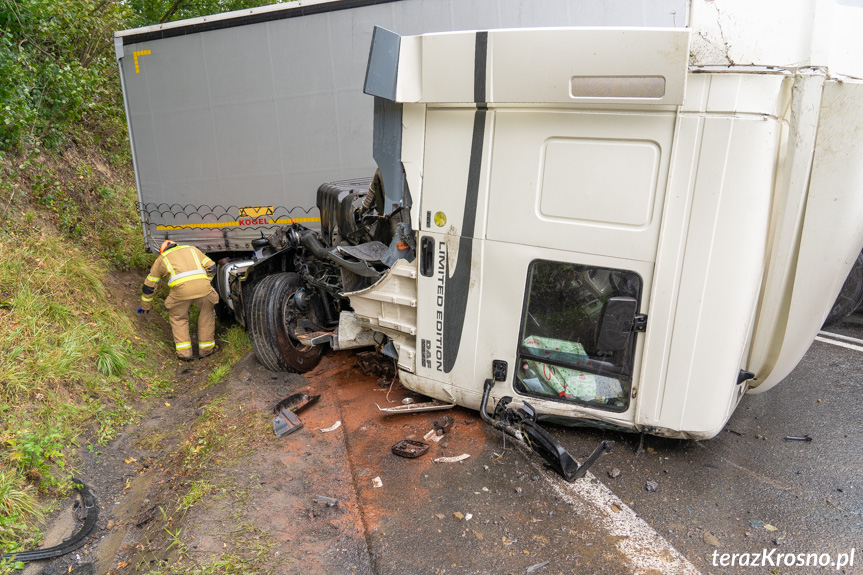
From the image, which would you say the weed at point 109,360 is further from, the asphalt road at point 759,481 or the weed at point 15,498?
the asphalt road at point 759,481

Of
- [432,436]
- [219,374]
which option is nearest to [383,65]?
[432,436]

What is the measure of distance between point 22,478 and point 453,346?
2.73 meters

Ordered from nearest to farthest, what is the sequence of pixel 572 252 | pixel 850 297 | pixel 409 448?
1. pixel 572 252
2. pixel 409 448
3. pixel 850 297

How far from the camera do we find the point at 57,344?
4.95 metres

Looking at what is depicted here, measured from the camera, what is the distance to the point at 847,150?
9.21ft

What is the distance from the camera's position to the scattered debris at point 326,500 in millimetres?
3270

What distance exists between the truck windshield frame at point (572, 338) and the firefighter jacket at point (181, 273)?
4.09 m

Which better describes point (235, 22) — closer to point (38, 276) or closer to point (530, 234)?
point (38, 276)

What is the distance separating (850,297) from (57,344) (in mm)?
7407

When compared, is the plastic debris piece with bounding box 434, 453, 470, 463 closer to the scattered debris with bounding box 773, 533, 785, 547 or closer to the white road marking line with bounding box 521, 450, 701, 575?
the white road marking line with bounding box 521, 450, 701, 575

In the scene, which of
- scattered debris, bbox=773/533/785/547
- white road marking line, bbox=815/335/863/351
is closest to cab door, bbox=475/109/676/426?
scattered debris, bbox=773/533/785/547

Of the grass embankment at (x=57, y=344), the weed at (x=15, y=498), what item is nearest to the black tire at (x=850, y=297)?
the grass embankment at (x=57, y=344)

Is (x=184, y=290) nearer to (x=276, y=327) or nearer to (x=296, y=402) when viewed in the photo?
(x=276, y=327)

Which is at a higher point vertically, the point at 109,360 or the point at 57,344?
the point at 57,344
